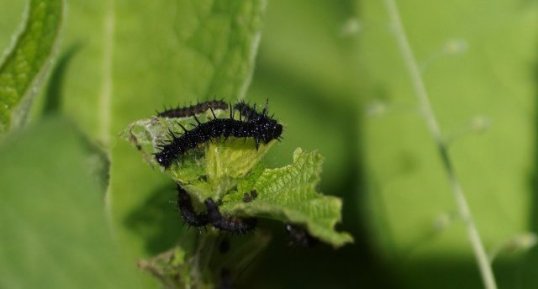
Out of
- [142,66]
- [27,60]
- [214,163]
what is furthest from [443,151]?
[27,60]

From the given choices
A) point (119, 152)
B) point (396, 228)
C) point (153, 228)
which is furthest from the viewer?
point (396, 228)

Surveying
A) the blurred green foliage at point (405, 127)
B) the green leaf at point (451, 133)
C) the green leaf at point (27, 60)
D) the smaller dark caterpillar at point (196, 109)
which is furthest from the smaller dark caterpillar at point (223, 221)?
the green leaf at point (451, 133)

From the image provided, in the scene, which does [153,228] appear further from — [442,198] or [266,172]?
[442,198]

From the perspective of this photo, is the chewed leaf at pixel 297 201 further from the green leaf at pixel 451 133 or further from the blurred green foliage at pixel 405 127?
the green leaf at pixel 451 133

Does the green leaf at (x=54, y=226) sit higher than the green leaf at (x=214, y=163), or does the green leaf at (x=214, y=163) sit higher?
the green leaf at (x=214, y=163)

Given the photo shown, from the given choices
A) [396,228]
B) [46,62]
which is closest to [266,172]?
[46,62]
